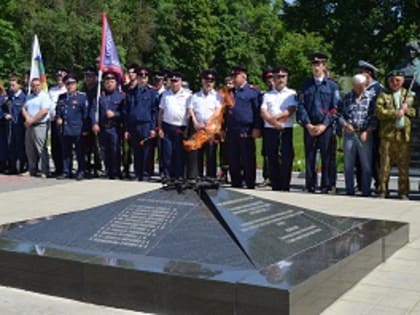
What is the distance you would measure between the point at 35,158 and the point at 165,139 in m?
2.73

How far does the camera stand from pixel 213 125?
1036cm

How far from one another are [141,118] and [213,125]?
1501 millimetres

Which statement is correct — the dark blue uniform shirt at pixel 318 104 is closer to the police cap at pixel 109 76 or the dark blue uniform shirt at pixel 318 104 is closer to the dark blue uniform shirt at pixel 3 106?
the police cap at pixel 109 76

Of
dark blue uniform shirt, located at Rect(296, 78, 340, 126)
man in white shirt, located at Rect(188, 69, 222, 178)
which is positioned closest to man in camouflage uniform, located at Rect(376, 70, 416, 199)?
dark blue uniform shirt, located at Rect(296, 78, 340, 126)

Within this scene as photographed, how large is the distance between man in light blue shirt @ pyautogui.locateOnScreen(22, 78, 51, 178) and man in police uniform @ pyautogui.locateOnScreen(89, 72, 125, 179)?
961mm

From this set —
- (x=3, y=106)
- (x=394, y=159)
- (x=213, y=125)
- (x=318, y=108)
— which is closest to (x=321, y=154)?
(x=318, y=108)

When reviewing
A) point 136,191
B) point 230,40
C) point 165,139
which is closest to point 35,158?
point 165,139

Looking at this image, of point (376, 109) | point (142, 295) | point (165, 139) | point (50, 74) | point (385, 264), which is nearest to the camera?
point (142, 295)

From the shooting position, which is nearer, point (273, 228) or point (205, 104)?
point (273, 228)

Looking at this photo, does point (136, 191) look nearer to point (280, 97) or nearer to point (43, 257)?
point (280, 97)

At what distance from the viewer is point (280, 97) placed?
9984 millimetres

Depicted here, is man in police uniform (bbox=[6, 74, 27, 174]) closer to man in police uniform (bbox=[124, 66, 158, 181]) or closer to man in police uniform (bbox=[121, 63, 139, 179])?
man in police uniform (bbox=[121, 63, 139, 179])

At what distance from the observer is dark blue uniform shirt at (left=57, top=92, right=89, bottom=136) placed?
38.2 ft

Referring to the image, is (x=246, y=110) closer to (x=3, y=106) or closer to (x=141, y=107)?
(x=141, y=107)
